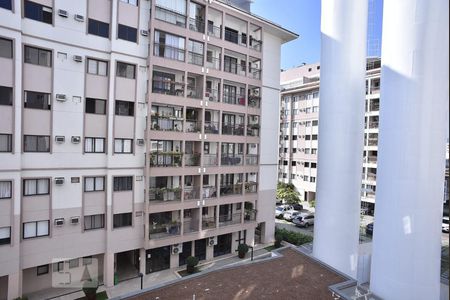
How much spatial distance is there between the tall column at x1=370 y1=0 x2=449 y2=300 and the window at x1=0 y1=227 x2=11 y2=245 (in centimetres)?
1753

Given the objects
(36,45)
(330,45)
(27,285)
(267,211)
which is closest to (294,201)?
(267,211)

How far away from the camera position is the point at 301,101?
44.4 metres

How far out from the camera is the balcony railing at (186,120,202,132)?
21156 mm

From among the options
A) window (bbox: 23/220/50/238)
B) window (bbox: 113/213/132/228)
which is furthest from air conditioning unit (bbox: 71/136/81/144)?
window (bbox: 113/213/132/228)

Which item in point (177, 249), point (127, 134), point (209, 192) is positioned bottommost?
→ point (177, 249)

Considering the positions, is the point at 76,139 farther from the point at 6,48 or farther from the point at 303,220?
the point at 303,220

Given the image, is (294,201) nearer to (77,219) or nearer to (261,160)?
(261,160)

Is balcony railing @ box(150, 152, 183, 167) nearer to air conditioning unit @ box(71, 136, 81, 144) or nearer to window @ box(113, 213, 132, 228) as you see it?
window @ box(113, 213, 132, 228)

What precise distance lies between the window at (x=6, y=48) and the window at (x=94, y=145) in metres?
5.66

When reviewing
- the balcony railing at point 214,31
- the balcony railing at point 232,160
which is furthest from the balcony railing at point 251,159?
the balcony railing at point 214,31

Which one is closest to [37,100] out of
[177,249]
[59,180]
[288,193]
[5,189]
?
[59,180]

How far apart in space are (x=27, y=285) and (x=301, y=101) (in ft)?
128

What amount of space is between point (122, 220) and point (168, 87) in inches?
368

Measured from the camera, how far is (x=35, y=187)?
16.1m
